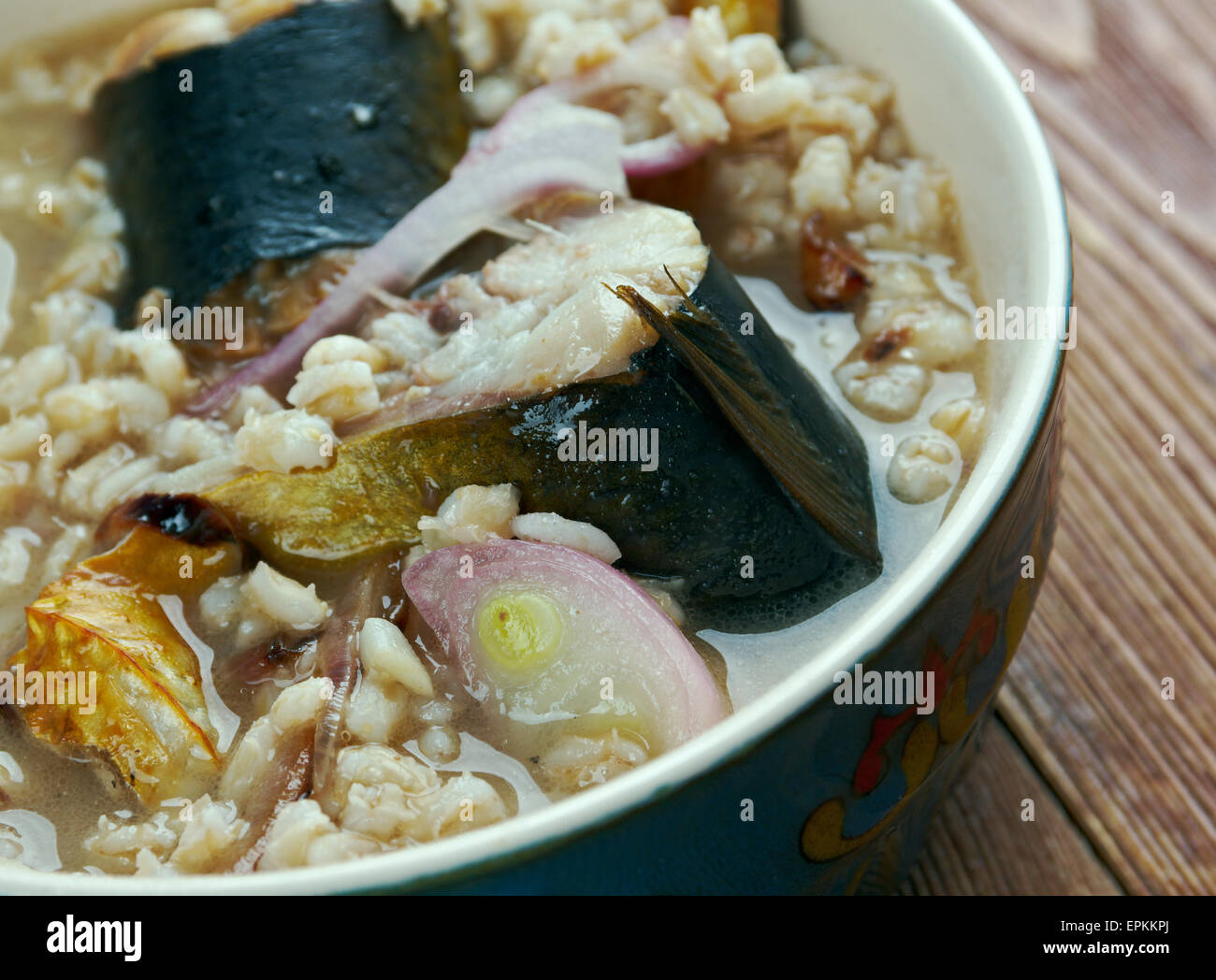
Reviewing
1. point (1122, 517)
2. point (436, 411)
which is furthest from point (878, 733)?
point (1122, 517)

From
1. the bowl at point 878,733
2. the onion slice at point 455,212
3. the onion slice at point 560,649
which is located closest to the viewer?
the bowl at point 878,733

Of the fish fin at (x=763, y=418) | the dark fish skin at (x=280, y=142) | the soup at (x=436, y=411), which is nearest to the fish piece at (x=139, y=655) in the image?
the soup at (x=436, y=411)

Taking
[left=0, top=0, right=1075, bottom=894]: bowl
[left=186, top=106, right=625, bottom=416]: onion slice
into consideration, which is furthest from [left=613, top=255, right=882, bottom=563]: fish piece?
[left=186, top=106, right=625, bottom=416]: onion slice

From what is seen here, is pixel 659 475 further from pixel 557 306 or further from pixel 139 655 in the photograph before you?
pixel 139 655

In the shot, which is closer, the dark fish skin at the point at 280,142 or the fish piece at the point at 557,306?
the fish piece at the point at 557,306

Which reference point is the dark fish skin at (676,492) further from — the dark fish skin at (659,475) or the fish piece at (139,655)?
the fish piece at (139,655)

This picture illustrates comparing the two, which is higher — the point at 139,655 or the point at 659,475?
the point at 659,475

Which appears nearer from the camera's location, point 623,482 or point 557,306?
point 623,482
